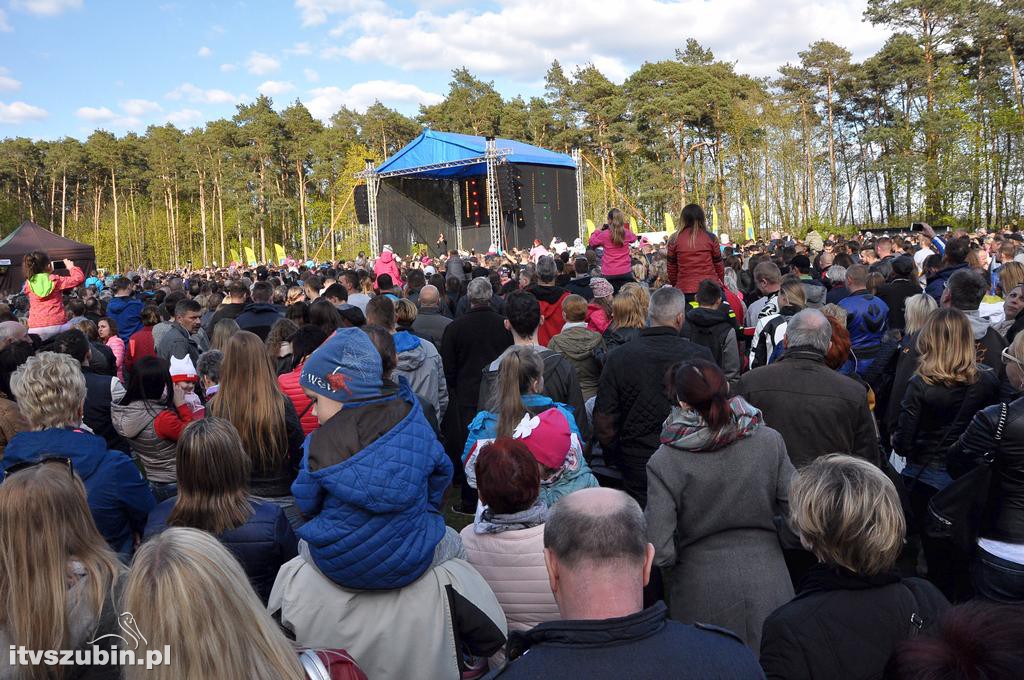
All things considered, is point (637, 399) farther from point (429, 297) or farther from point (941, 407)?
point (429, 297)

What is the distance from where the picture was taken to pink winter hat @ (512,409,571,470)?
9.64 feet

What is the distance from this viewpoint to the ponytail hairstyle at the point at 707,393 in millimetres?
2518

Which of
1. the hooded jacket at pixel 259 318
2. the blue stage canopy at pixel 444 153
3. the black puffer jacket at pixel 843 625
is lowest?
the black puffer jacket at pixel 843 625

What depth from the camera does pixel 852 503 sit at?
1.88m

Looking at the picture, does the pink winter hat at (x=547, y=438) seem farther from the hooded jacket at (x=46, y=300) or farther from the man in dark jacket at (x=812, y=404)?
the hooded jacket at (x=46, y=300)

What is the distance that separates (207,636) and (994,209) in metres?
38.3

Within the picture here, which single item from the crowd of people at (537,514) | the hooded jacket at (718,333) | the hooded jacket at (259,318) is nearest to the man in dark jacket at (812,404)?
the crowd of people at (537,514)

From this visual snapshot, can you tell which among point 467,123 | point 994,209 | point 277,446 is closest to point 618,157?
point 467,123

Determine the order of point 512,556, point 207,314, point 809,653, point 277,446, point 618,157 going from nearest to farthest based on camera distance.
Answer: point 809,653
point 512,556
point 277,446
point 207,314
point 618,157

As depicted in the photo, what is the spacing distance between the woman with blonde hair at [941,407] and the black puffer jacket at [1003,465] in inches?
26.7

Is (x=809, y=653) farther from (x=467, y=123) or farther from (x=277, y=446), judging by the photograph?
(x=467, y=123)

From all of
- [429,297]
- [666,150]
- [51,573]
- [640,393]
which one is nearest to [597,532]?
[51,573]

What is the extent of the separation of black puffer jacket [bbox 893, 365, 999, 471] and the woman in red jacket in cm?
286

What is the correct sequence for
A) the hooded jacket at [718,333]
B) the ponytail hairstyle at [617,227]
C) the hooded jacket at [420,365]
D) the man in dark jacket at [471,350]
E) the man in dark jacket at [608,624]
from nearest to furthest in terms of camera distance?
1. the man in dark jacket at [608,624]
2. the hooded jacket at [718,333]
3. the hooded jacket at [420,365]
4. the man in dark jacket at [471,350]
5. the ponytail hairstyle at [617,227]
